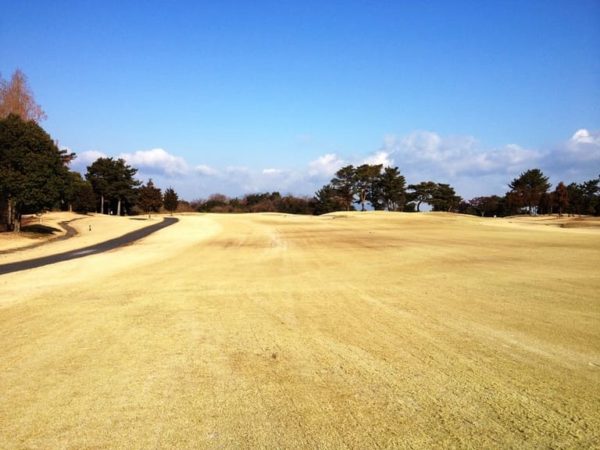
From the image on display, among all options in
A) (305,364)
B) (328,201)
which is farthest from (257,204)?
(305,364)

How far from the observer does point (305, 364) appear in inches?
188

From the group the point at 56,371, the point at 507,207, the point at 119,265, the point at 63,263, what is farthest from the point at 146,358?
the point at 507,207

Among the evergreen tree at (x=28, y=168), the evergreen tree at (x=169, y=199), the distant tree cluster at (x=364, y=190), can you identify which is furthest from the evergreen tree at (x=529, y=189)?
the evergreen tree at (x=28, y=168)

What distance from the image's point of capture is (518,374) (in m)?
4.32

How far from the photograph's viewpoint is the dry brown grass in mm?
3326

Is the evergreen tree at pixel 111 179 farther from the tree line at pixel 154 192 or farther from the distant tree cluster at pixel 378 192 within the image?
the distant tree cluster at pixel 378 192

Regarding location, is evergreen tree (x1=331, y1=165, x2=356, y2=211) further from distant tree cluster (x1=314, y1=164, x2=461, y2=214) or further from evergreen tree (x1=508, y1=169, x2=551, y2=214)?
evergreen tree (x1=508, y1=169, x2=551, y2=214)

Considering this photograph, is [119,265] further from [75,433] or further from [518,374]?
[518,374]

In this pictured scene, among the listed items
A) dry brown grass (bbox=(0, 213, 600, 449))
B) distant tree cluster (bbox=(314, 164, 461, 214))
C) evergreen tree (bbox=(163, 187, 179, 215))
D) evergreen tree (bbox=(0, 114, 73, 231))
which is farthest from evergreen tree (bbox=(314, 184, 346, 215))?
dry brown grass (bbox=(0, 213, 600, 449))

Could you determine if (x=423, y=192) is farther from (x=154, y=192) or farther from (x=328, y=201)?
(x=154, y=192)

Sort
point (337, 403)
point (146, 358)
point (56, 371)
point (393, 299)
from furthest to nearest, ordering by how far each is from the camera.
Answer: point (393, 299), point (146, 358), point (56, 371), point (337, 403)

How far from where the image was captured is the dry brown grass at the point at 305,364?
10.9 feet

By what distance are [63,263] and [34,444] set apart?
14.0 metres

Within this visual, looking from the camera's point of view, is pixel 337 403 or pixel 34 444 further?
pixel 337 403
